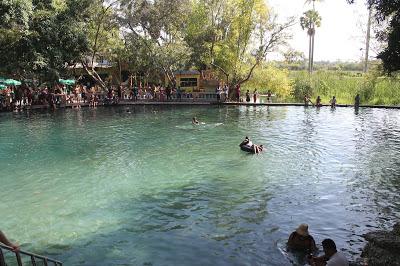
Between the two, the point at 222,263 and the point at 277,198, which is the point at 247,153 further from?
the point at 222,263

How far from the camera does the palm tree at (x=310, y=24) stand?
73.9 m

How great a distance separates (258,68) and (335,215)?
33.0 m

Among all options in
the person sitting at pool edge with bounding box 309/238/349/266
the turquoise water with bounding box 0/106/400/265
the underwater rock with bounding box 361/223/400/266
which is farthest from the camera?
the turquoise water with bounding box 0/106/400/265

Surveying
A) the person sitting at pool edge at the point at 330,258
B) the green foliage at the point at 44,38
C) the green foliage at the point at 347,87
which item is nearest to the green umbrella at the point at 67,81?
the green foliage at the point at 44,38

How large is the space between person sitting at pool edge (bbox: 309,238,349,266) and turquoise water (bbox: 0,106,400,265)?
2.84ft

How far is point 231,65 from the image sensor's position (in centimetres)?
4322

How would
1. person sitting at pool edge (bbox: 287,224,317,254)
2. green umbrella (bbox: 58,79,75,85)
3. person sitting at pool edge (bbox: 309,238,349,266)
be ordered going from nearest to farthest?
person sitting at pool edge (bbox: 309,238,349,266) → person sitting at pool edge (bbox: 287,224,317,254) → green umbrella (bbox: 58,79,75,85)

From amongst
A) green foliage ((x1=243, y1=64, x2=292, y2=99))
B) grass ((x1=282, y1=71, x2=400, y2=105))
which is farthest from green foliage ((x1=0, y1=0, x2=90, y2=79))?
grass ((x1=282, y1=71, x2=400, y2=105))

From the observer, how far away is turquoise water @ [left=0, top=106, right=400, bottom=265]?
9.86 meters

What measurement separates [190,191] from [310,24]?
6910cm

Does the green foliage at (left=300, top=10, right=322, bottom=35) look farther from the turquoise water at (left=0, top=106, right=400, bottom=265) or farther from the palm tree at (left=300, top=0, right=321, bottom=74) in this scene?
the turquoise water at (left=0, top=106, right=400, bottom=265)

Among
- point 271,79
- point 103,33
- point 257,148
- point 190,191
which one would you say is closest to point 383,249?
point 190,191

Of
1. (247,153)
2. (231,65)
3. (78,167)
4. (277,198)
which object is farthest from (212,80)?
(277,198)

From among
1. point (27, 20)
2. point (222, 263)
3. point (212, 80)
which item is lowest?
point (222, 263)
